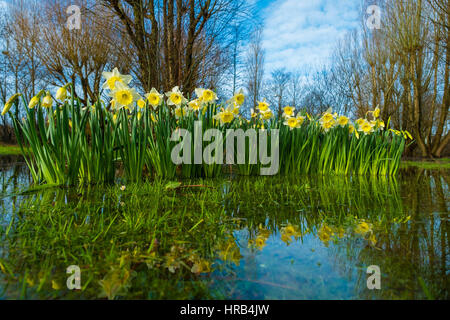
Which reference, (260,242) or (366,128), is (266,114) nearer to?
(366,128)

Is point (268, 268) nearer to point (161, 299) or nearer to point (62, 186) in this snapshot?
point (161, 299)

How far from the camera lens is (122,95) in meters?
1.67

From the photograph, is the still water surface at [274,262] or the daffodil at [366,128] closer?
the still water surface at [274,262]

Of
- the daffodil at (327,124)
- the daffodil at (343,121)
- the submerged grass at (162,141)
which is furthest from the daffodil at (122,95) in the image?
the daffodil at (343,121)

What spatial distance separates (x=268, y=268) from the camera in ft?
1.75

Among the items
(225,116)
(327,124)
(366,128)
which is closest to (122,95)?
(225,116)

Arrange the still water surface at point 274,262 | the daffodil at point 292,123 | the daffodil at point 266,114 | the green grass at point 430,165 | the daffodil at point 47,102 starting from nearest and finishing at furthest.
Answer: the still water surface at point 274,262 < the daffodil at point 47,102 < the daffodil at point 292,123 < the daffodil at point 266,114 < the green grass at point 430,165

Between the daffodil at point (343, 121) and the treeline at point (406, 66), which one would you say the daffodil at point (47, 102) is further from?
the treeline at point (406, 66)

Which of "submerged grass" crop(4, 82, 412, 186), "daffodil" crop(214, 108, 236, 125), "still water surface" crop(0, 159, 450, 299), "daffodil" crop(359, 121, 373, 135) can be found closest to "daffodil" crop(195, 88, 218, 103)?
"submerged grass" crop(4, 82, 412, 186)

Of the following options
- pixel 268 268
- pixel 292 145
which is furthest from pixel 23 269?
pixel 292 145

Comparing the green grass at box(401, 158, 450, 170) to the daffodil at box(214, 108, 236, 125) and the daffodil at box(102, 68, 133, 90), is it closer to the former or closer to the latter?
the daffodil at box(214, 108, 236, 125)

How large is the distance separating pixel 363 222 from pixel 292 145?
5.84ft

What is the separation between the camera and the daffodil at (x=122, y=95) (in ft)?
5.40

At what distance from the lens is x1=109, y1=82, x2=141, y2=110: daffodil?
165 cm
